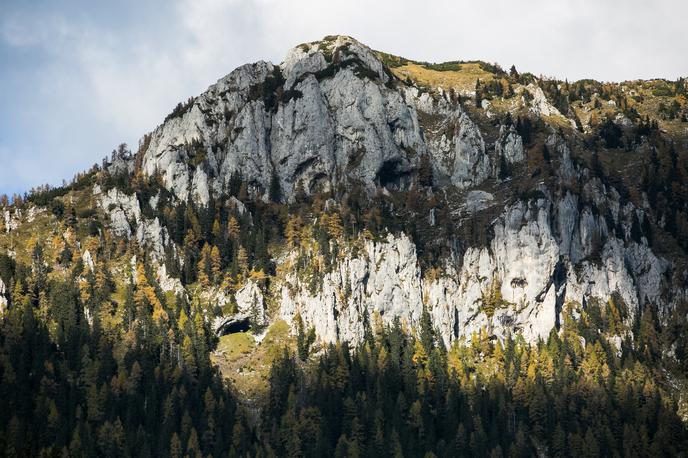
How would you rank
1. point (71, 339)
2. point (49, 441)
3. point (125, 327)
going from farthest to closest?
point (125, 327) < point (71, 339) < point (49, 441)

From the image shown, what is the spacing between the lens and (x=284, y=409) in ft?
557

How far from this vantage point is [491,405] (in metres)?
171

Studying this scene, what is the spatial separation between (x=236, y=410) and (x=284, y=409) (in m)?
9.25

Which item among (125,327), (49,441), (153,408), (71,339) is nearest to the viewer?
(49,441)

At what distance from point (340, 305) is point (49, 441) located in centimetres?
6981

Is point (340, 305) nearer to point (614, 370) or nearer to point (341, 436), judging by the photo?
point (341, 436)

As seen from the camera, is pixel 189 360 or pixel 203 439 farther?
pixel 189 360

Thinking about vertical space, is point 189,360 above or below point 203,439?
Result: above

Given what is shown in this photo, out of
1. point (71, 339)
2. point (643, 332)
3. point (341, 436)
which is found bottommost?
point (341, 436)

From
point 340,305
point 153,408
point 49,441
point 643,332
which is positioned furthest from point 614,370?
point 49,441

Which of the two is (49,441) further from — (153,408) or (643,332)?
(643,332)

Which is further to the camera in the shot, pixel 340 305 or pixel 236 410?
pixel 340 305

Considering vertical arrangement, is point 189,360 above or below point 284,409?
above

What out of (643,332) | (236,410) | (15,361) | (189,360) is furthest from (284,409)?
(643,332)
